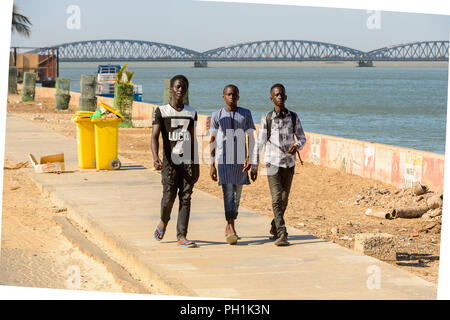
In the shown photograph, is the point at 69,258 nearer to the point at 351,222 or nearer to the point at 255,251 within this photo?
the point at 255,251

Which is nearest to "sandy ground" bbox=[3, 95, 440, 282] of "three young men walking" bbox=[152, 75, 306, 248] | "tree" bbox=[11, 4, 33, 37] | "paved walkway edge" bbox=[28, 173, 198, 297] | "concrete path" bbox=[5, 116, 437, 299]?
"paved walkway edge" bbox=[28, 173, 198, 297]

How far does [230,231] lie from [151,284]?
1.38 meters

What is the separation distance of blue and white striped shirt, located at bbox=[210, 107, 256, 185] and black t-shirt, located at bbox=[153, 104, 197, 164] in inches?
11.4

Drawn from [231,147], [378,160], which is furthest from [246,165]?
[378,160]

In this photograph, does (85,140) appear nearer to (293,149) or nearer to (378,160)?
(378,160)

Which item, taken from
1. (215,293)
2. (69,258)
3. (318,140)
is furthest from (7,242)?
(318,140)

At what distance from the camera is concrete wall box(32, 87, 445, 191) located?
523 inches

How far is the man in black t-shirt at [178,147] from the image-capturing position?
26.2 feet

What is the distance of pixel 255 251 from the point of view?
7988 mm

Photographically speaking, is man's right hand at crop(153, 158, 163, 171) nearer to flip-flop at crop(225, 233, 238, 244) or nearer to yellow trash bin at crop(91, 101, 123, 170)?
flip-flop at crop(225, 233, 238, 244)

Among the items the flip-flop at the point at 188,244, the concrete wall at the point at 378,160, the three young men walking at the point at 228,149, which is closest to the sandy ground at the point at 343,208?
the concrete wall at the point at 378,160

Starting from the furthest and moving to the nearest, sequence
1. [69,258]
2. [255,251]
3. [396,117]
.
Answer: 1. [396,117]
2. [69,258]
3. [255,251]

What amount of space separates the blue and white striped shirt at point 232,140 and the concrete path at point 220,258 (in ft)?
2.43

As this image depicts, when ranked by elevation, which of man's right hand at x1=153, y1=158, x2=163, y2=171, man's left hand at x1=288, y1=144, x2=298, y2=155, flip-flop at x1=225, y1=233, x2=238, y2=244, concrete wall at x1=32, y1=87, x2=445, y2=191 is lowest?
flip-flop at x1=225, y1=233, x2=238, y2=244
